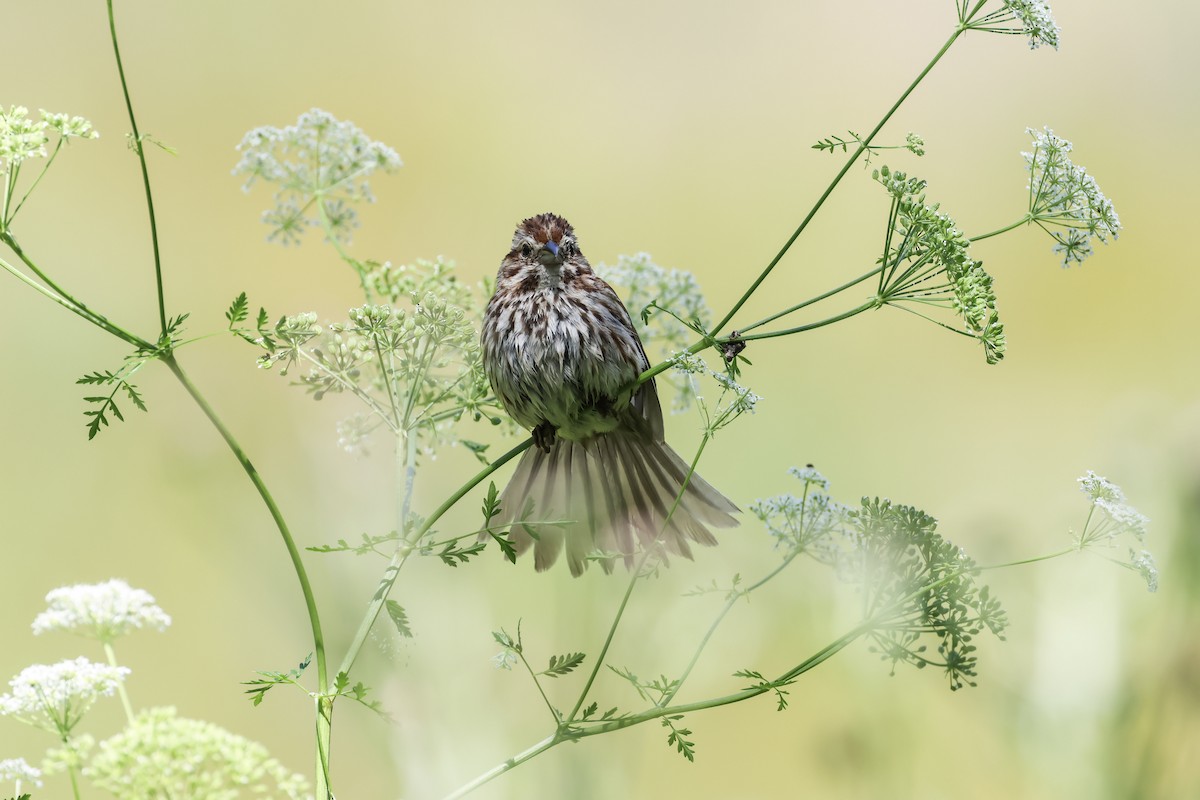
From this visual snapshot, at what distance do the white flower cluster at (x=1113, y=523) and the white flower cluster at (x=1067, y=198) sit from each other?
0.41 m


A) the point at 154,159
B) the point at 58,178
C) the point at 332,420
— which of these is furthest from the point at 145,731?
the point at 58,178

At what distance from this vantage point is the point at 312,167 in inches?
109

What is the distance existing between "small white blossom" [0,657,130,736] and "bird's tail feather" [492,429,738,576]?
4.67 feet

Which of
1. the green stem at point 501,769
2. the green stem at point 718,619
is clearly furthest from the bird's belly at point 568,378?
the green stem at point 501,769

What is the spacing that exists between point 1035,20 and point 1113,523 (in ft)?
2.90

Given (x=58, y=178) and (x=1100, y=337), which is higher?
(x=58, y=178)

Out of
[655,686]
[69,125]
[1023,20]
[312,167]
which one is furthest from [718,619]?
[312,167]

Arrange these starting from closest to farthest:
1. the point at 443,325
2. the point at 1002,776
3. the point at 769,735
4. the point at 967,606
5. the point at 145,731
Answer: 1. the point at 145,731
2. the point at 967,606
3. the point at 443,325
4. the point at 1002,776
5. the point at 769,735

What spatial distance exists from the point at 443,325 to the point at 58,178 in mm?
7817

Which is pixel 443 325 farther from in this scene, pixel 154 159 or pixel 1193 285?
pixel 1193 285

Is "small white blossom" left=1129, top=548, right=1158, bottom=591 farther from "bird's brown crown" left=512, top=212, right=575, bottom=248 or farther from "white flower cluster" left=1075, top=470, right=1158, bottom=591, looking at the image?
"bird's brown crown" left=512, top=212, right=575, bottom=248

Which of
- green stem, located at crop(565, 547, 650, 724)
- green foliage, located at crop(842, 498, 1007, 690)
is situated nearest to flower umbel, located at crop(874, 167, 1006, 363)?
green foliage, located at crop(842, 498, 1007, 690)

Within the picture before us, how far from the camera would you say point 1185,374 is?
685cm

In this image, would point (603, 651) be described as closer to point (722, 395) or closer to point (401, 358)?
point (722, 395)
